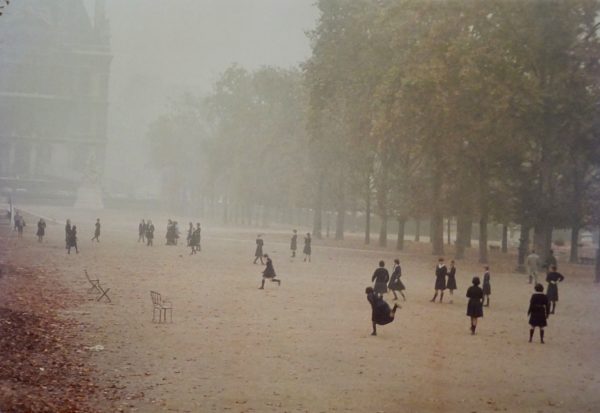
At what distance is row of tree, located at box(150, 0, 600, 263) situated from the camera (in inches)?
1497

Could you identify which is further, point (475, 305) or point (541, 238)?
point (541, 238)

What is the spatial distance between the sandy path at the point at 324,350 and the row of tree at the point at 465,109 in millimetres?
11328

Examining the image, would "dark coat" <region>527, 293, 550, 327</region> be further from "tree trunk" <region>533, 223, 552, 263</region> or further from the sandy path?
"tree trunk" <region>533, 223, 552, 263</region>

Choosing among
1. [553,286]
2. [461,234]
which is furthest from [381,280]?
[461,234]

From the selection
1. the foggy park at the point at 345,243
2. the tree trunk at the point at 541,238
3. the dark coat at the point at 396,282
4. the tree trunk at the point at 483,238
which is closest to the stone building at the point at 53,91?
the foggy park at the point at 345,243

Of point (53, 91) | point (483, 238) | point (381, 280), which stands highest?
point (53, 91)

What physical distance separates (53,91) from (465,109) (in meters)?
82.8

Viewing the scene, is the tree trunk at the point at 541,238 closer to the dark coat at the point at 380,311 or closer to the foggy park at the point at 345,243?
the foggy park at the point at 345,243

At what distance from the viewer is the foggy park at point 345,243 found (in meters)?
13.6

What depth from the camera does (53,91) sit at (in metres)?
107

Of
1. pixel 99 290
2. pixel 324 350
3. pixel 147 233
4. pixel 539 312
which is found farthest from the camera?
pixel 147 233

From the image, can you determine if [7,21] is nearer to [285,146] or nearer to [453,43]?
[285,146]

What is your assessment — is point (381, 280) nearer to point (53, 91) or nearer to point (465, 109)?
point (465, 109)

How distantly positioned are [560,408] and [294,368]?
4.91 metres
